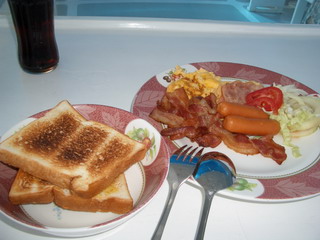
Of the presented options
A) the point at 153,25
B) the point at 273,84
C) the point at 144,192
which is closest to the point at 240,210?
the point at 144,192

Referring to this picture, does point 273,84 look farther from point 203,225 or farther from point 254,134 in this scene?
point 203,225

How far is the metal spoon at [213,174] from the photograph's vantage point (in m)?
1.24

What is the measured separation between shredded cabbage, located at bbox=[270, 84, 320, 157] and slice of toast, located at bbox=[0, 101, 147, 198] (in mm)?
918

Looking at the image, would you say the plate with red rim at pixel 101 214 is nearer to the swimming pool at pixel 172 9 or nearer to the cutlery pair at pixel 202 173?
the cutlery pair at pixel 202 173

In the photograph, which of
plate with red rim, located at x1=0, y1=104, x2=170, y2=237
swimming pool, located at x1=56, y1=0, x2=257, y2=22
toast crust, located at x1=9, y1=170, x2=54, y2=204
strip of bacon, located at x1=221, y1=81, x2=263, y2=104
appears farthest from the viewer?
swimming pool, located at x1=56, y1=0, x2=257, y2=22

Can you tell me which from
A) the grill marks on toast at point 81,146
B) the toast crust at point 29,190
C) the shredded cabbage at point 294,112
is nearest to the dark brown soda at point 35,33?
the grill marks on toast at point 81,146

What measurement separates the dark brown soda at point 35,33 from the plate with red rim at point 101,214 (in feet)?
2.48

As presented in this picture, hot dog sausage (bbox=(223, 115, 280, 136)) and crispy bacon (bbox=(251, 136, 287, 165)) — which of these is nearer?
crispy bacon (bbox=(251, 136, 287, 165))

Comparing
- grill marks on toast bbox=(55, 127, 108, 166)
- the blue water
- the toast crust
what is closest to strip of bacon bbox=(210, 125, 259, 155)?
grill marks on toast bbox=(55, 127, 108, 166)

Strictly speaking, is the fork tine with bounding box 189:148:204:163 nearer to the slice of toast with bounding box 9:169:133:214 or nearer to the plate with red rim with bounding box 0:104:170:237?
the plate with red rim with bounding box 0:104:170:237

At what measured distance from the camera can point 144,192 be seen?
1.14m

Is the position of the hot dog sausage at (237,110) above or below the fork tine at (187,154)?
above

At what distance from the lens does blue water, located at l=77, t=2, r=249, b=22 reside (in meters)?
5.38

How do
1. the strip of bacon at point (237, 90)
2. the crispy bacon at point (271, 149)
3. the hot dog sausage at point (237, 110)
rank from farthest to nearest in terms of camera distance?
the strip of bacon at point (237, 90) → the hot dog sausage at point (237, 110) → the crispy bacon at point (271, 149)
